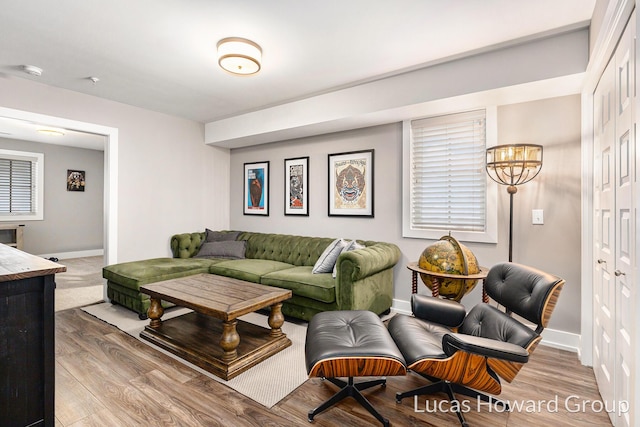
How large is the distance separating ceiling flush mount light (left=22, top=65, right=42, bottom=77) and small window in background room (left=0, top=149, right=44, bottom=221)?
4383mm

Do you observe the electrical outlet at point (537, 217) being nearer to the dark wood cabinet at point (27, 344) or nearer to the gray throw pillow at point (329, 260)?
the gray throw pillow at point (329, 260)

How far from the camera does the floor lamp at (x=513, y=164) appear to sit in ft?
8.30

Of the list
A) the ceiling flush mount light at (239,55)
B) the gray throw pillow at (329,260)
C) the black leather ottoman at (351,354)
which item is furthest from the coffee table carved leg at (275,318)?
the ceiling flush mount light at (239,55)

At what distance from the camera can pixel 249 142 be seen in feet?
15.7

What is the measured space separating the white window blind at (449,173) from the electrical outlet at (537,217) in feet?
1.31

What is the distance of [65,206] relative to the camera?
269 inches

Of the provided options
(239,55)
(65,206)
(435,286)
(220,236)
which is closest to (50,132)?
(65,206)

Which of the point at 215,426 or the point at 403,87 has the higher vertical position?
the point at 403,87

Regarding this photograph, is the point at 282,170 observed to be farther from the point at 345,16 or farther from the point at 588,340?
the point at 588,340

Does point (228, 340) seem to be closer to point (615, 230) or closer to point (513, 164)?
point (615, 230)

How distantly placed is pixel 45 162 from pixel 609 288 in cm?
889

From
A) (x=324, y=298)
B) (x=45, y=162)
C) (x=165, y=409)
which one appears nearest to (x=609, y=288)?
(x=324, y=298)

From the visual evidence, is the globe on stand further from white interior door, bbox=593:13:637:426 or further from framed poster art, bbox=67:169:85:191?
framed poster art, bbox=67:169:85:191

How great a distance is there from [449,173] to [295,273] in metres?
1.97
